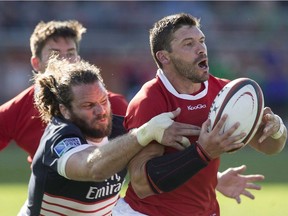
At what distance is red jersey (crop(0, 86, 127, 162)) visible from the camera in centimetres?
727

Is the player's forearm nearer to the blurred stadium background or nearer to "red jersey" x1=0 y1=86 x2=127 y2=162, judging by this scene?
"red jersey" x1=0 y1=86 x2=127 y2=162

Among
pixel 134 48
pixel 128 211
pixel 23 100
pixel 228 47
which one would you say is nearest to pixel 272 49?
pixel 228 47

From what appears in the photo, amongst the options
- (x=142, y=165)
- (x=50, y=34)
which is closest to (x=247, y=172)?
(x=50, y=34)

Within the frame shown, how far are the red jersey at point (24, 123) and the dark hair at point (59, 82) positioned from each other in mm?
1189

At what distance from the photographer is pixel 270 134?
5.77m

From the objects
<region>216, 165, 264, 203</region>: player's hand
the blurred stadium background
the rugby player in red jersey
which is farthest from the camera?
the blurred stadium background

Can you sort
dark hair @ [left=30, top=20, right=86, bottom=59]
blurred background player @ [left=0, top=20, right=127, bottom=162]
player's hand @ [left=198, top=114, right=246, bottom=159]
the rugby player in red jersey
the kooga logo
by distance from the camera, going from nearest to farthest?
player's hand @ [left=198, top=114, right=246, bottom=159]
the rugby player in red jersey
the kooga logo
blurred background player @ [left=0, top=20, right=127, bottom=162]
dark hair @ [left=30, top=20, right=86, bottom=59]

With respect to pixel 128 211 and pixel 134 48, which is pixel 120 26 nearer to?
pixel 134 48

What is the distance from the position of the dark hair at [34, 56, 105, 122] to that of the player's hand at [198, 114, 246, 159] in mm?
1083

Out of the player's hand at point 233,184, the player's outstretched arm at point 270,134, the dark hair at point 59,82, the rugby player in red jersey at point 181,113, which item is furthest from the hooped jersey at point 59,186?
the player's outstretched arm at point 270,134

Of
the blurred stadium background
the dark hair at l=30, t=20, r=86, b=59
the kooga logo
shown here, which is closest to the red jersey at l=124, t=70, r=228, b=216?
the kooga logo

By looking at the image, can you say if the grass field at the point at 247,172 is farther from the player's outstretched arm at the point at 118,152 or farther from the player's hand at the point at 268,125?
the player's outstretched arm at the point at 118,152

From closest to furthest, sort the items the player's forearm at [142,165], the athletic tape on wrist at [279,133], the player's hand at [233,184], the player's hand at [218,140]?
the player's hand at [218,140]
the player's forearm at [142,165]
the athletic tape on wrist at [279,133]
the player's hand at [233,184]

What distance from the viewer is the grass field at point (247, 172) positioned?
11227mm
